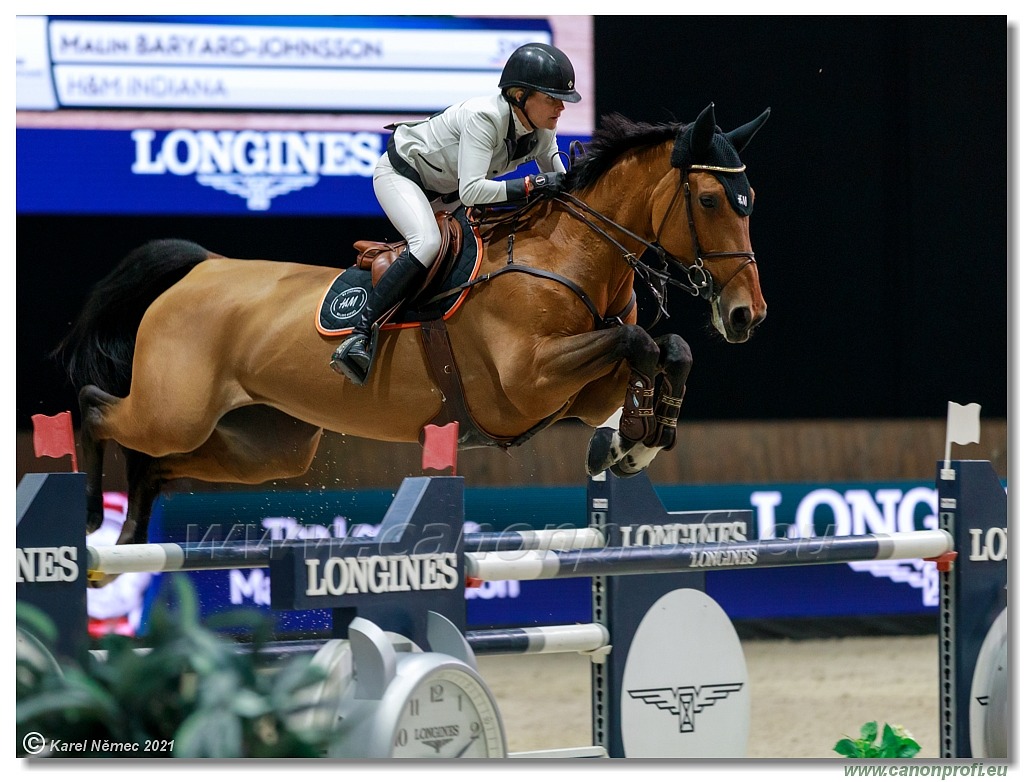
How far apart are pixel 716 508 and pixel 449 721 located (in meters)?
3.67

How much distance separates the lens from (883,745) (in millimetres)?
2879

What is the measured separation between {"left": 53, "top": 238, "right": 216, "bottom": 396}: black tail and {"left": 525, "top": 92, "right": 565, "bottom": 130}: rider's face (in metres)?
1.29

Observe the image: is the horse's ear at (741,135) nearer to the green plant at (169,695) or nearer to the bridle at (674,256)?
the bridle at (674,256)

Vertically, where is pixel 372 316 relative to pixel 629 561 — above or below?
above

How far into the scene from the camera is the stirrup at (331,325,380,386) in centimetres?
315

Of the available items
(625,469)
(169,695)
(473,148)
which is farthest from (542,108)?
(169,695)

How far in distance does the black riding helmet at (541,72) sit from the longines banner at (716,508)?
2.03 metres

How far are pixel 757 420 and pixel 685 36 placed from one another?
1.71 metres

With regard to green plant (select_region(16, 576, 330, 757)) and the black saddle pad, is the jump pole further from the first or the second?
the black saddle pad

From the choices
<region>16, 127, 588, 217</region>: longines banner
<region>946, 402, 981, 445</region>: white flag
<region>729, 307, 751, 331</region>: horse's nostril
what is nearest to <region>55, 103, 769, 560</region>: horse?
<region>729, 307, 751, 331</region>: horse's nostril

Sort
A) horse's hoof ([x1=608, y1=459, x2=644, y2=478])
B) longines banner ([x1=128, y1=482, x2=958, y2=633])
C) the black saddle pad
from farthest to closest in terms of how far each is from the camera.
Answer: longines banner ([x1=128, y1=482, x2=958, y2=633]), the black saddle pad, horse's hoof ([x1=608, y1=459, x2=644, y2=478])

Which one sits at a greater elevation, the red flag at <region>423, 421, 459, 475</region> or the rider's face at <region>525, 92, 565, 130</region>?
the rider's face at <region>525, 92, 565, 130</region>

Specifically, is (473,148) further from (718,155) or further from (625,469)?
(625,469)

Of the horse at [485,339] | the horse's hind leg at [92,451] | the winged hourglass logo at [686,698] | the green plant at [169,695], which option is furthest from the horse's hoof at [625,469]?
the horse's hind leg at [92,451]
